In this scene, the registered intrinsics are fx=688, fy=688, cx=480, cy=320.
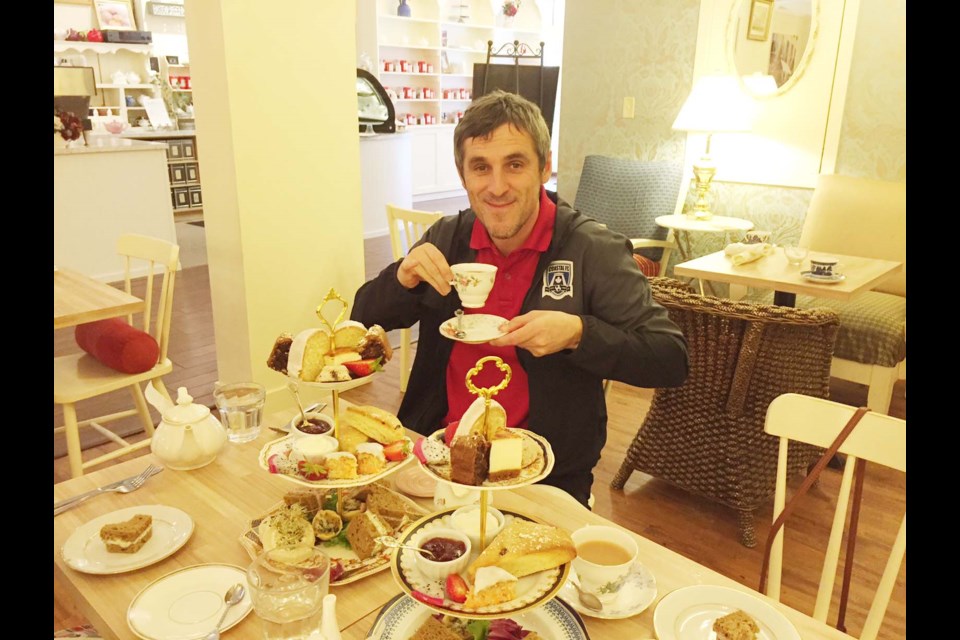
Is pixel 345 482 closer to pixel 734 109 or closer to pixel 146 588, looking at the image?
pixel 146 588

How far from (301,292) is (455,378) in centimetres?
175

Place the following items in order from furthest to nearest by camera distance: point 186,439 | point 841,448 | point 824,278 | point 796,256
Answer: point 796,256
point 824,278
point 186,439
point 841,448

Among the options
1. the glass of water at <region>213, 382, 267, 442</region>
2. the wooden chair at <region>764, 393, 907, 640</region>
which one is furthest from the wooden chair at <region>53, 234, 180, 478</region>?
the wooden chair at <region>764, 393, 907, 640</region>

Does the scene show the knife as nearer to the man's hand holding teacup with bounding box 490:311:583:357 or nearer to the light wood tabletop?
the man's hand holding teacup with bounding box 490:311:583:357

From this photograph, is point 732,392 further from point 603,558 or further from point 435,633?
point 435,633

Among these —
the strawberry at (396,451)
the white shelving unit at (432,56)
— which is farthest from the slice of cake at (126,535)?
the white shelving unit at (432,56)

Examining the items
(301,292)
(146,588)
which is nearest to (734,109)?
(301,292)

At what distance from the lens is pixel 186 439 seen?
130 centimetres

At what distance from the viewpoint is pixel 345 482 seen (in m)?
0.98

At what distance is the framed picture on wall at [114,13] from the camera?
7.99 meters

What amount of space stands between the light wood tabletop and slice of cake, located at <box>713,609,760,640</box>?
7.38 feet

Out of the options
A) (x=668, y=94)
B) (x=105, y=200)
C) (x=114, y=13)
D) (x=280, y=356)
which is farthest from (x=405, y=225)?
(x=114, y=13)

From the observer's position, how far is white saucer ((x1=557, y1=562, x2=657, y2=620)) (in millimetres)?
949

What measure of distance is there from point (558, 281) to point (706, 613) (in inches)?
31.2
